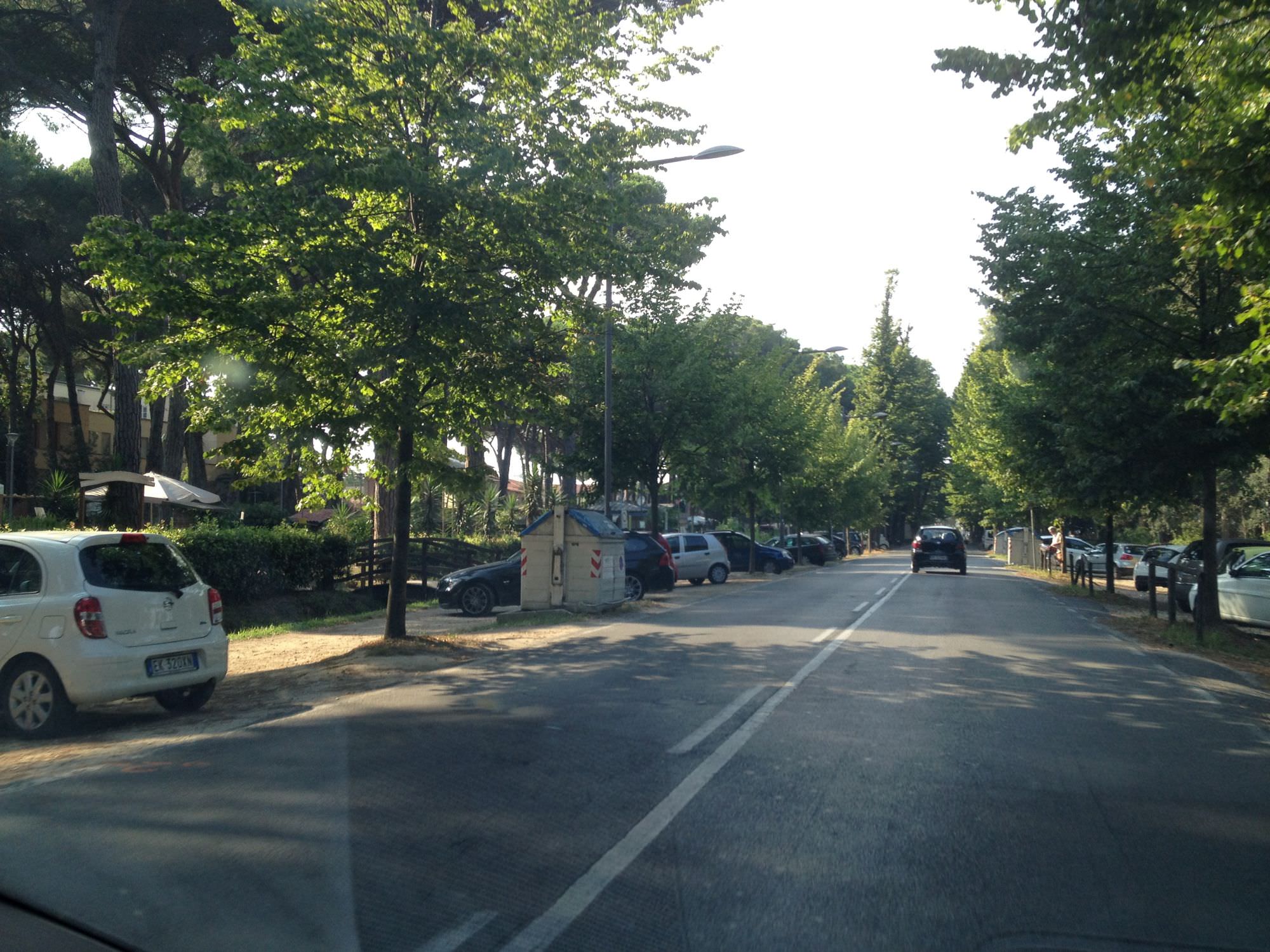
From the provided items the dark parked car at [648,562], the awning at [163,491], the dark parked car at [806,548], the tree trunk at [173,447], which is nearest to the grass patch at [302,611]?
the awning at [163,491]

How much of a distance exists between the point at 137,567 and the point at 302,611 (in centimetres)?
1244

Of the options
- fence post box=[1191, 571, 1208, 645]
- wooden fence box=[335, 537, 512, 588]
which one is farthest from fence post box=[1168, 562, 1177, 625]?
wooden fence box=[335, 537, 512, 588]

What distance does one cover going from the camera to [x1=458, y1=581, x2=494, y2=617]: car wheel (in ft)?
69.6

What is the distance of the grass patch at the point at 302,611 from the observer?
1842cm

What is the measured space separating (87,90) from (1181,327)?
70.6 feet

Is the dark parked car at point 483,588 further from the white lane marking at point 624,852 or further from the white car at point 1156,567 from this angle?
the white car at point 1156,567

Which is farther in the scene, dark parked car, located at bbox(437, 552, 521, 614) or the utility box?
dark parked car, located at bbox(437, 552, 521, 614)

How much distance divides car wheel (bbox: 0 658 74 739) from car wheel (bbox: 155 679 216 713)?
143cm

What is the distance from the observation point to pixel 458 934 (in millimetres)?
4246

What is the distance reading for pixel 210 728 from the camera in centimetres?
869

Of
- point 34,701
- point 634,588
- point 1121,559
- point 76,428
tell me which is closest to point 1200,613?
point 634,588

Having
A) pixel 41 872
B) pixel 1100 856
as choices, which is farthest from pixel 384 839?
pixel 1100 856

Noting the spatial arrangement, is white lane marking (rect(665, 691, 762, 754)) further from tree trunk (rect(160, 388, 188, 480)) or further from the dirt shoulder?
tree trunk (rect(160, 388, 188, 480))

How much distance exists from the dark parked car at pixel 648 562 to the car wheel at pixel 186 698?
1533 cm
